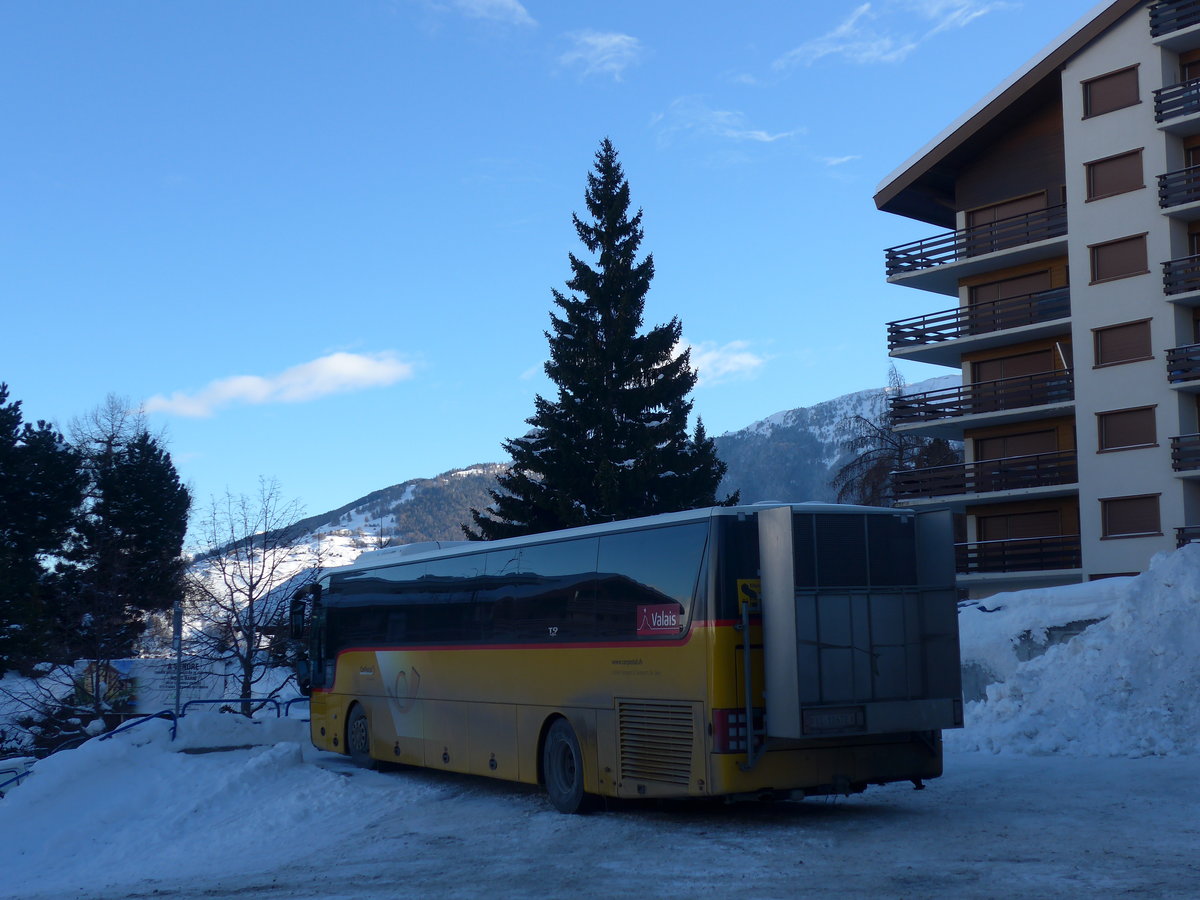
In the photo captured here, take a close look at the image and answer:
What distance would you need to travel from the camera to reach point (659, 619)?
13195mm

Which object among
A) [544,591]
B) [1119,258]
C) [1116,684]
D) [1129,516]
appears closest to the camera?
[544,591]

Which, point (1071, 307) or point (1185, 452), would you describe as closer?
point (1185, 452)

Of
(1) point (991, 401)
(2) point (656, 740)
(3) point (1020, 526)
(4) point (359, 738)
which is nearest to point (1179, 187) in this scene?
(1) point (991, 401)

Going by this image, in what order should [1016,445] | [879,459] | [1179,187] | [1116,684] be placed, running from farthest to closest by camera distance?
[879,459]
[1016,445]
[1179,187]
[1116,684]

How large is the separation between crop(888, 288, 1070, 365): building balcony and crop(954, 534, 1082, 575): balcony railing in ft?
23.1

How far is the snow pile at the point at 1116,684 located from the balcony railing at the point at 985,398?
72.3 ft

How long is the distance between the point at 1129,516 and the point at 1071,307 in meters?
7.14

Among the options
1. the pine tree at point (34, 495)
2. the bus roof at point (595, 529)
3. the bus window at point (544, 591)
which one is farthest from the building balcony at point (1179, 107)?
the pine tree at point (34, 495)

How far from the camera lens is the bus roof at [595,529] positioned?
42.1ft

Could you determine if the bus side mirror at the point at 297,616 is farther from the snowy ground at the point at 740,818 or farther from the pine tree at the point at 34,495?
the pine tree at the point at 34,495

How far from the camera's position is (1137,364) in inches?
1577

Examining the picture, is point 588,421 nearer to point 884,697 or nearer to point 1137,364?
point 1137,364

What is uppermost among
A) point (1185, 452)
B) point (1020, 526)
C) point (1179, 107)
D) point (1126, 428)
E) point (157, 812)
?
point (1179, 107)

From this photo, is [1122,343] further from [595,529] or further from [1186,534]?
[595,529]
